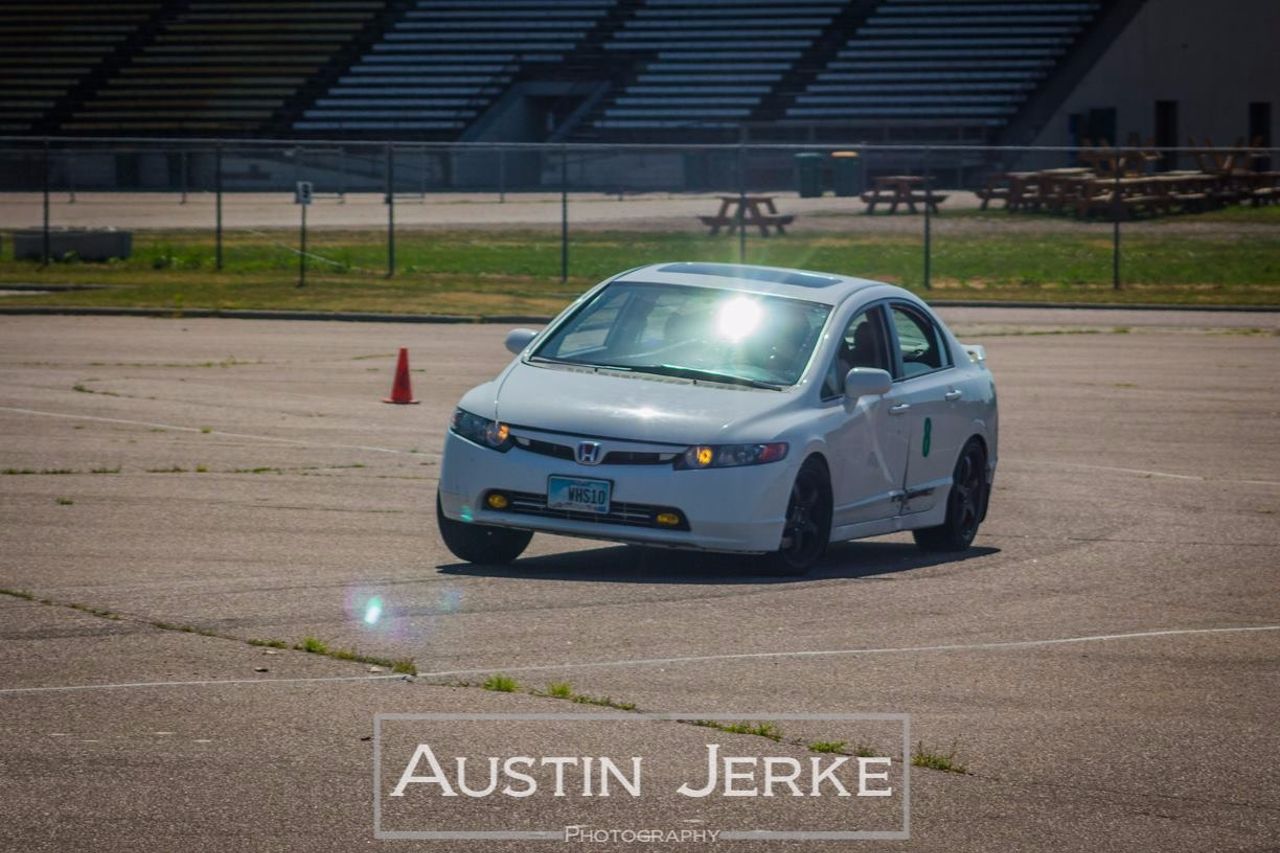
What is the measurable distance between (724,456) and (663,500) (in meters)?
0.38

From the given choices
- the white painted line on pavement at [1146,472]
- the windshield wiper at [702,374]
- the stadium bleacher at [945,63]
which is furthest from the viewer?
the stadium bleacher at [945,63]

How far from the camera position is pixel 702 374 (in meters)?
11.9

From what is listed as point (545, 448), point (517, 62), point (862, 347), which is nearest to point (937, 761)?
point (545, 448)

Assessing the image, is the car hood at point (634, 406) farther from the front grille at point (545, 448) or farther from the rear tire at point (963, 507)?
the rear tire at point (963, 507)

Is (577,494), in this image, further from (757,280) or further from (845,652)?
(757,280)

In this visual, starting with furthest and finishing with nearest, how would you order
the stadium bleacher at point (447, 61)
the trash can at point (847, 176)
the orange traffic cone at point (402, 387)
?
the stadium bleacher at point (447, 61) → the trash can at point (847, 176) → the orange traffic cone at point (402, 387)

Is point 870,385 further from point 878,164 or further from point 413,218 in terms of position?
point 878,164

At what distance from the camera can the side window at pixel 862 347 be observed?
12234 mm

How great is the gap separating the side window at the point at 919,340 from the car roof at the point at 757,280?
33cm

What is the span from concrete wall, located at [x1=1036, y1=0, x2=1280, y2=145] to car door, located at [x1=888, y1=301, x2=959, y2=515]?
52795 millimetres

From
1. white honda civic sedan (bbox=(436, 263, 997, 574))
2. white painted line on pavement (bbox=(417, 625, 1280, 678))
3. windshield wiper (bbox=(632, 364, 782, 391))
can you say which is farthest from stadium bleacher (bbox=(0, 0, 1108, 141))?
white painted line on pavement (bbox=(417, 625, 1280, 678))

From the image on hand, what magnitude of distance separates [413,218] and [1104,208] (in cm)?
1525

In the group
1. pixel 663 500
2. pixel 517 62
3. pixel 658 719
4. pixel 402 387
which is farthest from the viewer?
pixel 517 62

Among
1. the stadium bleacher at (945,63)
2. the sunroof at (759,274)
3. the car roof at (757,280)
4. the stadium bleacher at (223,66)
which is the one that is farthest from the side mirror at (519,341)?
the stadium bleacher at (223,66)
